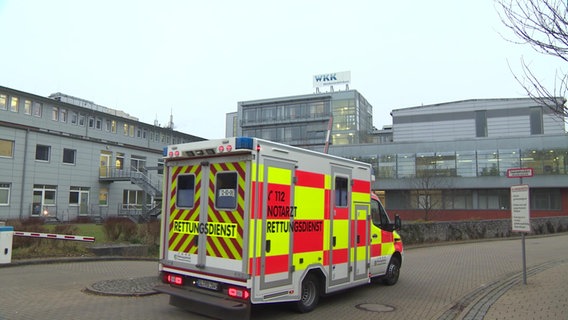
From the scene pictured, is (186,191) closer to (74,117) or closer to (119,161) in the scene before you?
(74,117)

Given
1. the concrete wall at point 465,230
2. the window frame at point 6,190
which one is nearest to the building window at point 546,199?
the concrete wall at point 465,230

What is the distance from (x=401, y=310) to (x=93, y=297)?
5598mm

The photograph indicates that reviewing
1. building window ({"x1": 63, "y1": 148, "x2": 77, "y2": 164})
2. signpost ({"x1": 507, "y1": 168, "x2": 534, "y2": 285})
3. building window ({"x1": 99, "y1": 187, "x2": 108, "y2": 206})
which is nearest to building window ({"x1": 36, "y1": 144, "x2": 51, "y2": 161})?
building window ({"x1": 63, "y1": 148, "x2": 77, "y2": 164})

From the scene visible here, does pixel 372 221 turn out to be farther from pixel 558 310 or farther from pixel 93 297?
pixel 93 297

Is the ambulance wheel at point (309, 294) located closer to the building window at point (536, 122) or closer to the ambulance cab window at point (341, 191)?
the ambulance cab window at point (341, 191)

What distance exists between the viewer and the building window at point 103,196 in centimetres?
3933

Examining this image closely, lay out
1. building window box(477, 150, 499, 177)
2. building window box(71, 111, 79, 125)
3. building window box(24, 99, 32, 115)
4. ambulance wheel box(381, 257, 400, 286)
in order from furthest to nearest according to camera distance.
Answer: building window box(477, 150, 499, 177)
building window box(71, 111, 79, 125)
building window box(24, 99, 32, 115)
ambulance wheel box(381, 257, 400, 286)

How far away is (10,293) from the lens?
8.40 meters

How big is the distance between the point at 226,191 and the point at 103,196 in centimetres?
3603

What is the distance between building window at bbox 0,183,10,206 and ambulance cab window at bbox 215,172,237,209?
30.2 metres

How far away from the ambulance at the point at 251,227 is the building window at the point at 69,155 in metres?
32.1

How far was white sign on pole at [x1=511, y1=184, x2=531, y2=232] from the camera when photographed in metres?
10.5

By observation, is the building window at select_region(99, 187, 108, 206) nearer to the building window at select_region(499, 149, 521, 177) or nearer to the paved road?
the paved road

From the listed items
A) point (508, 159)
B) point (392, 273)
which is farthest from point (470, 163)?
point (392, 273)
